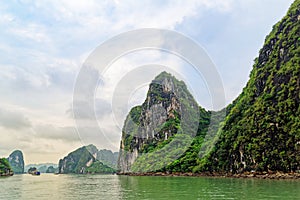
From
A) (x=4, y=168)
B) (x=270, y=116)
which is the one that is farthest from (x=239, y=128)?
(x=4, y=168)

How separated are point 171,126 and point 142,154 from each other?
9.89m

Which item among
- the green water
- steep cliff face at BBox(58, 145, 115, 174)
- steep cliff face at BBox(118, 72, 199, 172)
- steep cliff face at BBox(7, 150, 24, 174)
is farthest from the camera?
steep cliff face at BBox(7, 150, 24, 174)

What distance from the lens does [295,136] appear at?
36.3 meters

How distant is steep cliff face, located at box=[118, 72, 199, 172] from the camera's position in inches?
2940

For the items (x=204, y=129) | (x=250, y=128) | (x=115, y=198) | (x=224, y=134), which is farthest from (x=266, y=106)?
(x=204, y=129)

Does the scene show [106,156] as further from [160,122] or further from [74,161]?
[74,161]

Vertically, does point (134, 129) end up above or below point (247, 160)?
above

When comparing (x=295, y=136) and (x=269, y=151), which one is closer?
(x=295, y=136)

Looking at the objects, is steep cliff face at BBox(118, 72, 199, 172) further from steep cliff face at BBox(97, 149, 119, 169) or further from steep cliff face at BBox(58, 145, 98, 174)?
steep cliff face at BBox(58, 145, 98, 174)

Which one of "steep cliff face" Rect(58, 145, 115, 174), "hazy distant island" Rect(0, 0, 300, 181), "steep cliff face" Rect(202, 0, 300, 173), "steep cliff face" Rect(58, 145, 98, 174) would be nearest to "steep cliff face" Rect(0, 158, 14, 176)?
"hazy distant island" Rect(0, 0, 300, 181)

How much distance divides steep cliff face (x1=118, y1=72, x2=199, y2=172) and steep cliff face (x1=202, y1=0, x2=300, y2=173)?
2066cm

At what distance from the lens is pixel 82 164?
13638 centimetres

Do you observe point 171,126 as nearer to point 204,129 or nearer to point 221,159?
point 204,129

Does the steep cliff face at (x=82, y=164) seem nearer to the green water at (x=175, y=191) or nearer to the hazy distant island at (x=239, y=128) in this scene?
the hazy distant island at (x=239, y=128)
